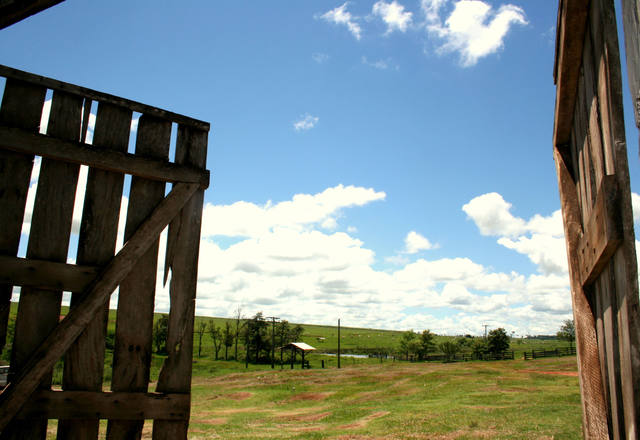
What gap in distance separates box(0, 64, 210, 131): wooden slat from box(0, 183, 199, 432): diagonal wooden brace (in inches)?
20.2

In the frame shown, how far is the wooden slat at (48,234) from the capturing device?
9.78ft

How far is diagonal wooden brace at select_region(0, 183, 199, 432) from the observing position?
9.29 feet

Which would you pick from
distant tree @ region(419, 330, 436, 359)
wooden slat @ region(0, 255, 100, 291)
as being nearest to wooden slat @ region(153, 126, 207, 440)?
wooden slat @ region(0, 255, 100, 291)

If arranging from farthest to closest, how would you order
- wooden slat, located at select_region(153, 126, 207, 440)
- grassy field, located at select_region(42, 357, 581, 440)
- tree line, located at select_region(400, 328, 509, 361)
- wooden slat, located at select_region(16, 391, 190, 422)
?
tree line, located at select_region(400, 328, 509, 361), grassy field, located at select_region(42, 357, 581, 440), wooden slat, located at select_region(153, 126, 207, 440), wooden slat, located at select_region(16, 391, 190, 422)

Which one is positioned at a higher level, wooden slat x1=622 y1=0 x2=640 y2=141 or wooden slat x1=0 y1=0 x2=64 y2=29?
wooden slat x1=0 y1=0 x2=64 y2=29

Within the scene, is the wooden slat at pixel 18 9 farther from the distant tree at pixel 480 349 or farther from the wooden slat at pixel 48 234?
the distant tree at pixel 480 349

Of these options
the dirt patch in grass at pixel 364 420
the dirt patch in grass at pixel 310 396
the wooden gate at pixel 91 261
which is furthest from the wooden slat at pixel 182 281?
the dirt patch in grass at pixel 310 396

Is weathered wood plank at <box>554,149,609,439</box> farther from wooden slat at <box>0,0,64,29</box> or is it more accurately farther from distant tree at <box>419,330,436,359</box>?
distant tree at <box>419,330,436,359</box>

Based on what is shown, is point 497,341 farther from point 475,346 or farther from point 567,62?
point 567,62

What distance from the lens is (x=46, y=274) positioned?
10.1 feet

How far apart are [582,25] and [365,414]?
19415 mm

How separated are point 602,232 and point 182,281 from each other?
2701mm

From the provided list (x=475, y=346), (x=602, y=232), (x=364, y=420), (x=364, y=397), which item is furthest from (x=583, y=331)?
(x=475, y=346)

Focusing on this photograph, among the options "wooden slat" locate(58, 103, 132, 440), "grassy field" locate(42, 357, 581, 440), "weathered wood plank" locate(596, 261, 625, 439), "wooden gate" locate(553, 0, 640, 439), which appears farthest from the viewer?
"grassy field" locate(42, 357, 581, 440)
